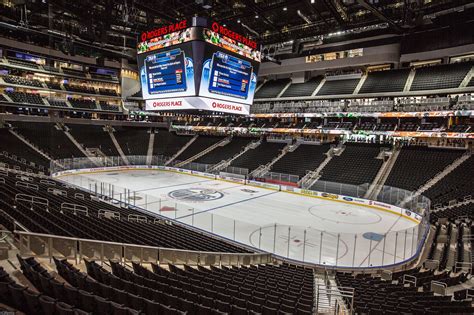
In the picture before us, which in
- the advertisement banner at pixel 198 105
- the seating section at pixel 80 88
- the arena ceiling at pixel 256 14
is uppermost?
the arena ceiling at pixel 256 14

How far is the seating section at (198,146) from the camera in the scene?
3917cm

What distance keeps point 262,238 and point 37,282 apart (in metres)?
10.9

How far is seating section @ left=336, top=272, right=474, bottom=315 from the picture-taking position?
20.0 feet

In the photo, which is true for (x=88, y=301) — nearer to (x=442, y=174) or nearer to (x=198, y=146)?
(x=442, y=174)

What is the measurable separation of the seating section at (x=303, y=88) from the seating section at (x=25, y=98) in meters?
A: 32.0

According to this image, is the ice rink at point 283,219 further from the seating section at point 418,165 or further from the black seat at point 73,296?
the black seat at point 73,296

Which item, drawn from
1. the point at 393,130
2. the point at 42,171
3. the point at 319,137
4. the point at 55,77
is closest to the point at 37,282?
the point at 42,171

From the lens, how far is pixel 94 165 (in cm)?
3303

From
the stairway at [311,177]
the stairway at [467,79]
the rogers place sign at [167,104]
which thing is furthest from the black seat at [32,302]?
the stairway at [467,79]

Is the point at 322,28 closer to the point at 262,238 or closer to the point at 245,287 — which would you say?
the point at 262,238

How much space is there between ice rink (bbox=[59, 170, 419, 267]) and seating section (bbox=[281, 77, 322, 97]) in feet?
51.7

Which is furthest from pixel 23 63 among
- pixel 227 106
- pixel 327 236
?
pixel 327 236

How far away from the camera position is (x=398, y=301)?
673cm

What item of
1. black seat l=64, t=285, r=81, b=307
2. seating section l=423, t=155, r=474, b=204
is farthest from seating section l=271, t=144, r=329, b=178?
black seat l=64, t=285, r=81, b=307
